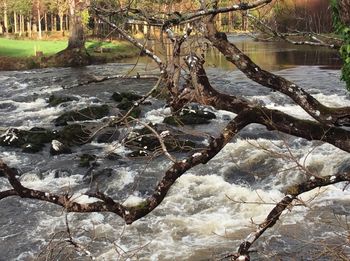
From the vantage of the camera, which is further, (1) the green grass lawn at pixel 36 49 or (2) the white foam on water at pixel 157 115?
(1) the green grass lawn at pixel 36 49

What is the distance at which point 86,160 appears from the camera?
51.7 feet

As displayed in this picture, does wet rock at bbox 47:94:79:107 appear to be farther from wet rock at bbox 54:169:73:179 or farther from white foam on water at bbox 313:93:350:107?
white foam on water at bbox 313:93:350:107

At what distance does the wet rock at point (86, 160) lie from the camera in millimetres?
15533

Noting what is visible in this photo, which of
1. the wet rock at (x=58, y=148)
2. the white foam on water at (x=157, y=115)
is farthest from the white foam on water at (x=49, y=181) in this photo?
the white foam on water at (x=157, y=115)

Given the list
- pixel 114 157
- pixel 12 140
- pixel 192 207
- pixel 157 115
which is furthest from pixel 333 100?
pixel 12 140

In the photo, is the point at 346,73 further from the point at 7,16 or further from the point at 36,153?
the point at 7,16

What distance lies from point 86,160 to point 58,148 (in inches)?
63.6

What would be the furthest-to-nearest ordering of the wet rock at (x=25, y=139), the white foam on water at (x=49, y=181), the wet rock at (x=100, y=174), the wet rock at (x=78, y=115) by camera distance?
1. the wet rock at (x=78, y=115)
2. the wet rock at (x=25, y=139)
3. the wet rock at (x=100, y=174)
4. the white foam on water at (x=49, y=181)

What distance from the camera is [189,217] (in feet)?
38.9

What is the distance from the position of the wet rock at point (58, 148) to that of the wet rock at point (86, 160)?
1100 mm

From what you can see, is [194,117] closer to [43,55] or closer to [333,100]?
[333,100]

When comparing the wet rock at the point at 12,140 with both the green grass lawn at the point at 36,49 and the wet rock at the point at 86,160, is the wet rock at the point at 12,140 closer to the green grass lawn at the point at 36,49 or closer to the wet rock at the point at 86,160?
the wet rock at the point at 86,160

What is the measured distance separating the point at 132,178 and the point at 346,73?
827cm

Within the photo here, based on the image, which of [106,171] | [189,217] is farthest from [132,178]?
[189,217]
